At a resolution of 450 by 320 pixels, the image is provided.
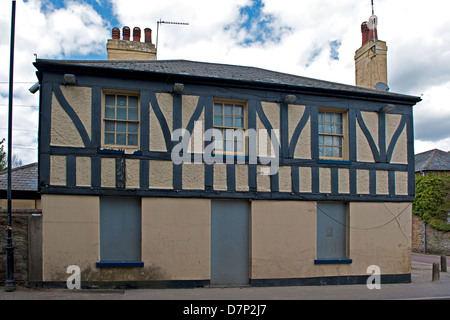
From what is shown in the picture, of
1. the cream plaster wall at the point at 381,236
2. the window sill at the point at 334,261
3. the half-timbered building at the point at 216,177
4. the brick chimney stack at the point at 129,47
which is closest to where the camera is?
the half-timbered building at the point at 216,177

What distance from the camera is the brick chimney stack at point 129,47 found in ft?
43.4

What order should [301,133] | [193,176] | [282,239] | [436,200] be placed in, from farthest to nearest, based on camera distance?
[436,200]
[301,133]
[282,239]
[193,176]

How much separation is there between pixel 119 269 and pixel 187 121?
436 cm

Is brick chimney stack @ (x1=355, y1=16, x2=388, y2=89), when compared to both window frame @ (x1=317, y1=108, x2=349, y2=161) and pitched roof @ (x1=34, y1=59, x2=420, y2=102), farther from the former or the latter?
window frame @ (x1=317, y1=108, x2=349, y2=161)

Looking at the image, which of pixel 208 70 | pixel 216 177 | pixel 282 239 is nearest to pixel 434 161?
pixel 282 239

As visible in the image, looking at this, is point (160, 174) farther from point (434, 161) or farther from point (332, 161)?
point (434, 161)

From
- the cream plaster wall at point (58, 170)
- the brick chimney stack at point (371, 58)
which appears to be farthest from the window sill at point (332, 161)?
the cream plaster wall at point (58, 170)

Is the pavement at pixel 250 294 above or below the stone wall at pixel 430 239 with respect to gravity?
above

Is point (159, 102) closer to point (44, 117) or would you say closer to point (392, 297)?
point (44, 117)

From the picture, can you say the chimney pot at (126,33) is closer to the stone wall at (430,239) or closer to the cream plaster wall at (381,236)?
the cream plaster wall at (381,236)

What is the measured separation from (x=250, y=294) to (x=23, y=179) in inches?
419

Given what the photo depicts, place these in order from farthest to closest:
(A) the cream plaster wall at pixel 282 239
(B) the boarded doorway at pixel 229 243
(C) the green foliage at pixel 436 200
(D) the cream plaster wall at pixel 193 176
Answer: (C) the green foliage at pixel 436 200 → (A) the cream plaster wall at pixel 282 239 → (B) the boarded doorway at pixel 229 243 → (D) the cream plaster wall at pixel 193 176

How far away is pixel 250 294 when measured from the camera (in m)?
8.47

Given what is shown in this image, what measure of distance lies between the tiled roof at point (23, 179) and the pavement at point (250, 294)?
6.00 metres
